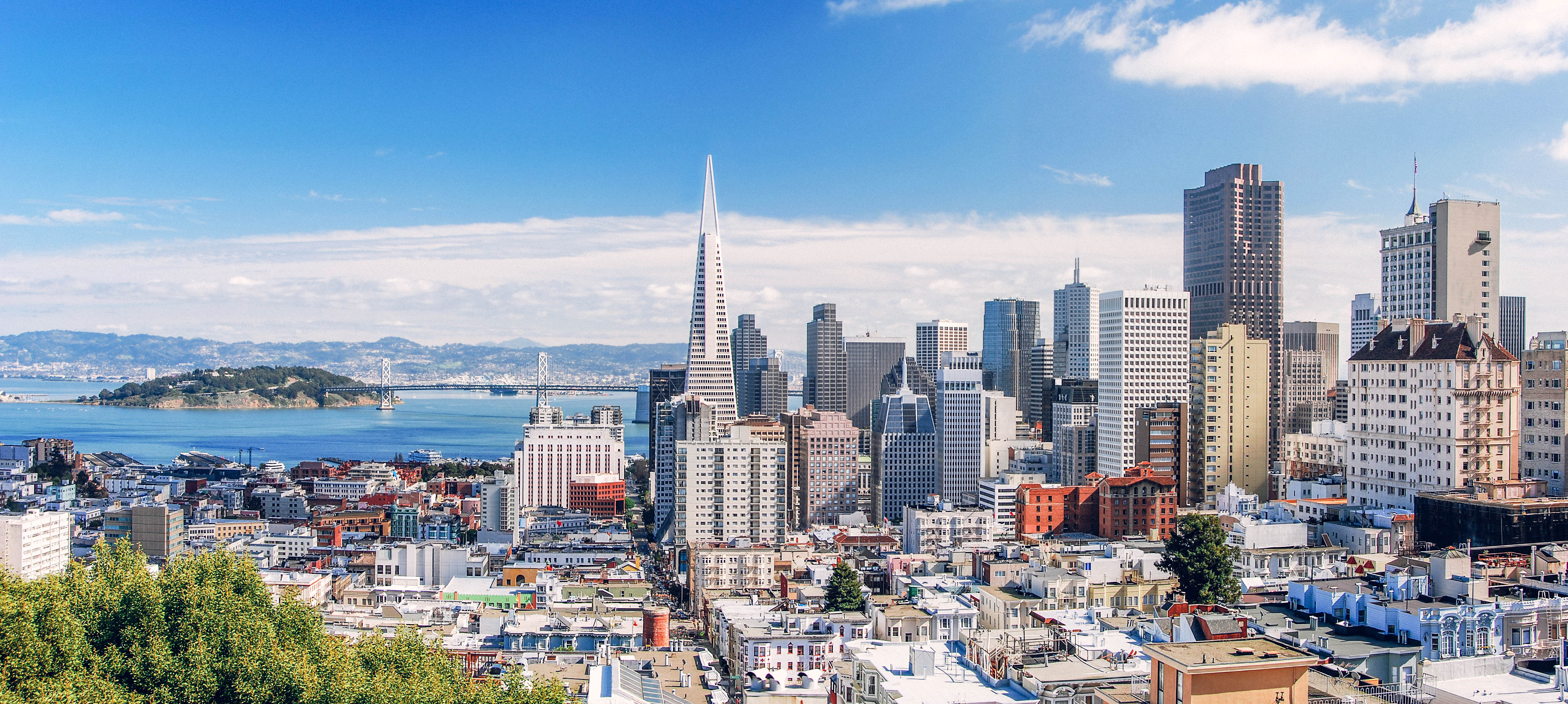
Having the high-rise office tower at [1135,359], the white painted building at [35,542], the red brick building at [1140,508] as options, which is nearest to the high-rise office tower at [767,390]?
the high-rise office tower at [1135,359]

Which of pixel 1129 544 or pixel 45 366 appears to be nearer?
pixel 1129 544

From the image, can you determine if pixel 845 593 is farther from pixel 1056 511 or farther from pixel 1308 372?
pixel 1308 372

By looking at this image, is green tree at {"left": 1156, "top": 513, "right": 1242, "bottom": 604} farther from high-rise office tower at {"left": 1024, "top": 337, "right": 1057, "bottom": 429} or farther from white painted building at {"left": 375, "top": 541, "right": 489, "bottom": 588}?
high-rise office tower at {"left": 1024, "top": 337, "right": 1057, "bottom": 429}

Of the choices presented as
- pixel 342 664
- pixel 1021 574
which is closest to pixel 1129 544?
pixel 1021 574

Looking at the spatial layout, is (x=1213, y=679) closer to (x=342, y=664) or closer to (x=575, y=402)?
(x=342, y=664)

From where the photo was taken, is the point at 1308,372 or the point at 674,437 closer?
the point at 674,437

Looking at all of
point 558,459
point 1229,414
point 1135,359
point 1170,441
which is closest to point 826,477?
point 1135,359
